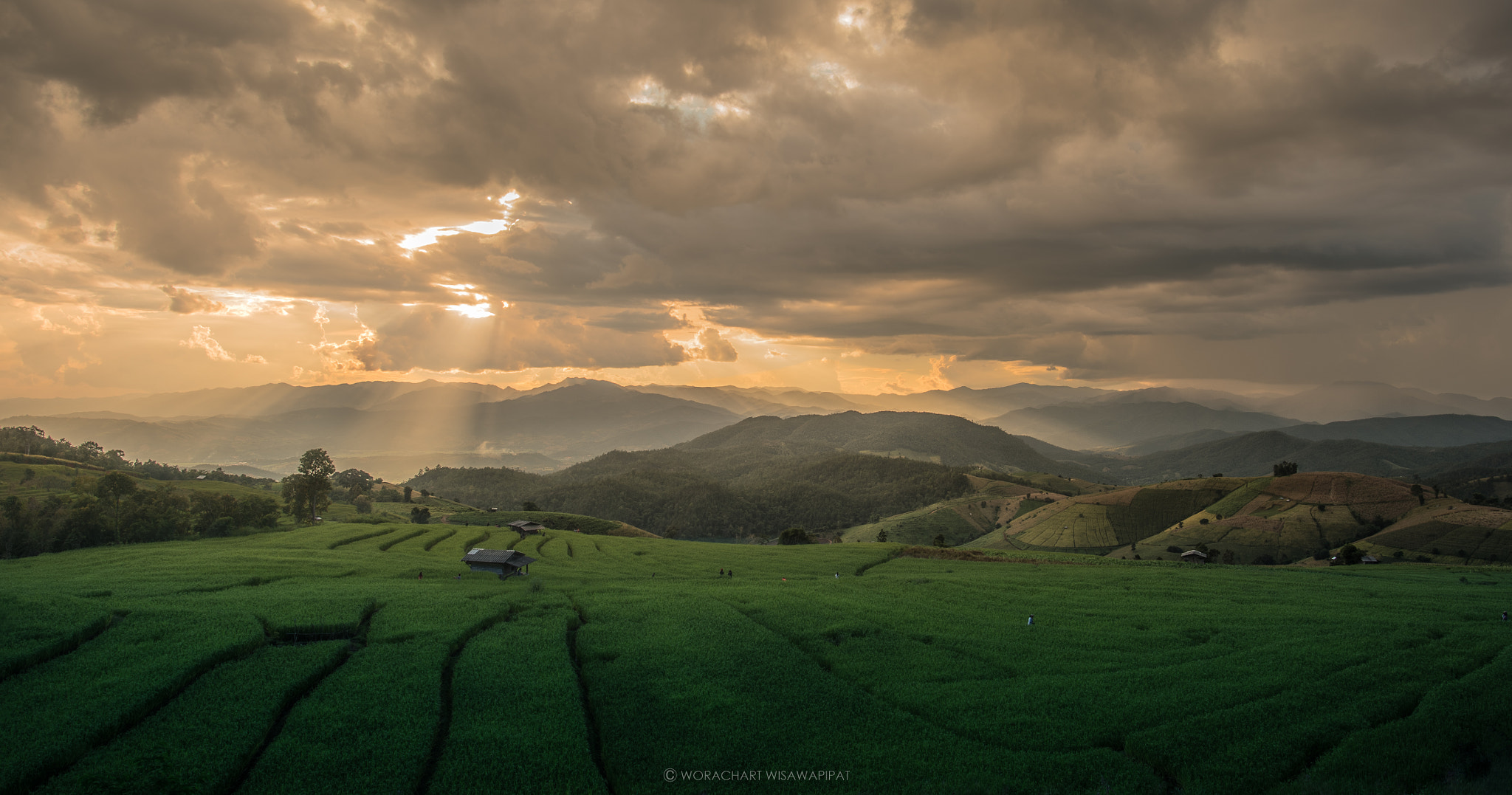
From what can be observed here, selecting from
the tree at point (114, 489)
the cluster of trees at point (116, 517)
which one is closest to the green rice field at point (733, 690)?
the cluster of trees at point (116, 517)

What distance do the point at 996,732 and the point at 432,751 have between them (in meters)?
22.2

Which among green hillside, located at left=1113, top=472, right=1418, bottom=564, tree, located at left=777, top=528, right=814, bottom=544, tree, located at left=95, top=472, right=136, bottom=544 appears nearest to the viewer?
tree, located at left=95, top=472, right=136, bottom=544

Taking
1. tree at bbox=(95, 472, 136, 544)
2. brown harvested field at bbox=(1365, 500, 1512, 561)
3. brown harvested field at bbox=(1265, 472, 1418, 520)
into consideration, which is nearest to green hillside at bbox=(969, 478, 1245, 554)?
brown harvested field at bbox=(1265, 472, 1418, 520)

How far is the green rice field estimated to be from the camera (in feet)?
76.6

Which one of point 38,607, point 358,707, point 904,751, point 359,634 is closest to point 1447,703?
point 904,751

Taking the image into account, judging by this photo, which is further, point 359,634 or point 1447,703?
point 359,634

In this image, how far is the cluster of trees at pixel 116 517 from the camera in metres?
85.1

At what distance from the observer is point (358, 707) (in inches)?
1093

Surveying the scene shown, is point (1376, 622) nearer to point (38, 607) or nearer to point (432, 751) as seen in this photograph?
point (432, 751)

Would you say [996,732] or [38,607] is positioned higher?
[38,607]

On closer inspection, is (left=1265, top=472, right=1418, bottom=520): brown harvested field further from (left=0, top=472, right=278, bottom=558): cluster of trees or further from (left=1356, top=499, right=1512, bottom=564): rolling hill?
(left=0, top=472, right=278, bottom=558): cluster of trees

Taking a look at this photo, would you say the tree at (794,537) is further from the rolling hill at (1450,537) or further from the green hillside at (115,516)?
the rolling hill at (1450,537)

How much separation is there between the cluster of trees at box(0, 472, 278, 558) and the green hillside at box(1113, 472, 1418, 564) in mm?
171768

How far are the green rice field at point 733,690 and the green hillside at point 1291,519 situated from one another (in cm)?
9840
